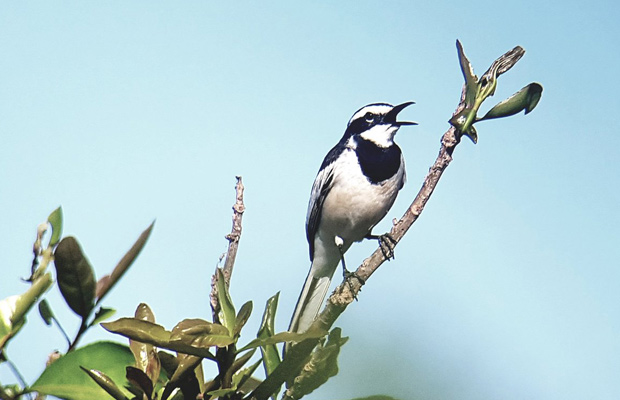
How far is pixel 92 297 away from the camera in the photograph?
0.98m

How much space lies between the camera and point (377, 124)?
5.80m

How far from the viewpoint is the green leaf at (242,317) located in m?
0.95

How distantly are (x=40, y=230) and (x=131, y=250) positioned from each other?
0.58ft

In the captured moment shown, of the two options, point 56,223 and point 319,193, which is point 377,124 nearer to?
point 319,193

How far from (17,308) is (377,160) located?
468cm

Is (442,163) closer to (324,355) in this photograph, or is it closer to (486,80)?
(486,80)

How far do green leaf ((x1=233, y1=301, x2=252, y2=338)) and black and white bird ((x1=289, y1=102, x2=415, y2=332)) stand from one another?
3.93 m

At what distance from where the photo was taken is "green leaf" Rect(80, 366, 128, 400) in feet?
2.86

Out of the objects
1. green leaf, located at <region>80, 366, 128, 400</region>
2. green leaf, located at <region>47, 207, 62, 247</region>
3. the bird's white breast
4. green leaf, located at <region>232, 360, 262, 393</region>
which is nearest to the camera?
green leaf, located at <region>80, 366, 128, 400</region>

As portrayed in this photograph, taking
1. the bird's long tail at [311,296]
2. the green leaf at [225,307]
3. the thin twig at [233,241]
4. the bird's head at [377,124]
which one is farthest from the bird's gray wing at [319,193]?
the green leaf at [225,307]

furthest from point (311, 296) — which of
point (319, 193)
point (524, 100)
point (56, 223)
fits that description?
point (56, 223)

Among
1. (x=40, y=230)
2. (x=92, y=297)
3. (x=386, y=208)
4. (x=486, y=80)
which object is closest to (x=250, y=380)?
(x=92, y=297)

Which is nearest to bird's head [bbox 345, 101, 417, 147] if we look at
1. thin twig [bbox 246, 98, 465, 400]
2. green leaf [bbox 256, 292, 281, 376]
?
thin twig [bbox 246, 98, 465, 400]

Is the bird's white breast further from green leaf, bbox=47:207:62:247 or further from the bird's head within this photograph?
green leaf, bbox=47:207:62:247
